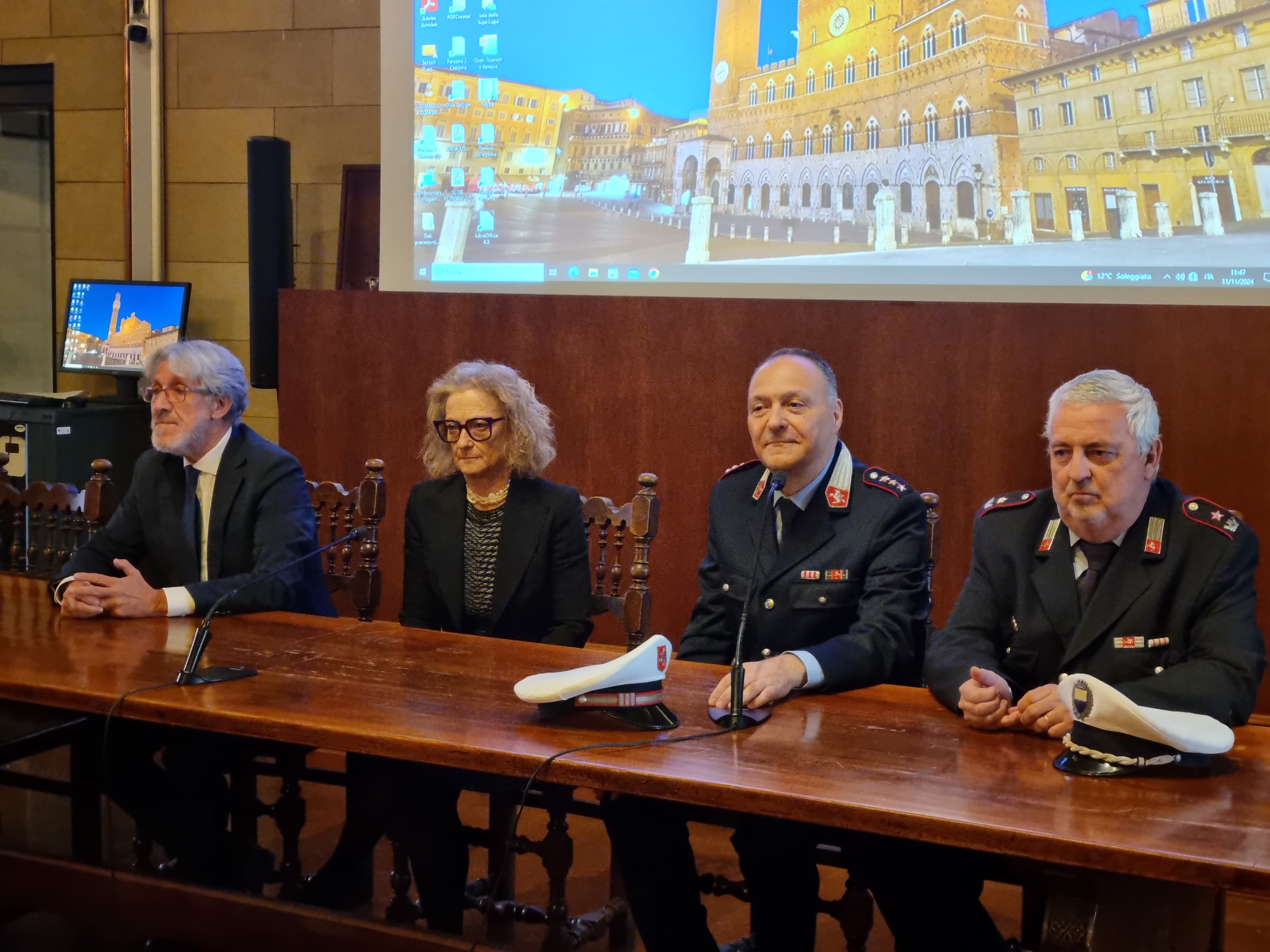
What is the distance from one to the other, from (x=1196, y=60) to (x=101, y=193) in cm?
451

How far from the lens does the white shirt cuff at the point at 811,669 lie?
1913 millimetres

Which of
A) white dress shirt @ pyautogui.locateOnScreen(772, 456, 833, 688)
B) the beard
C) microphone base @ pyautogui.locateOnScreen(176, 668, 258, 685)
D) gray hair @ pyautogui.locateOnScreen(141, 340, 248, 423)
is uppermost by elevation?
gray hair @ pyautogui.locateOnScreen(141, 340, 248, 423)

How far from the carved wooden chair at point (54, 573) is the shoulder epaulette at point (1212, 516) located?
2061 mm

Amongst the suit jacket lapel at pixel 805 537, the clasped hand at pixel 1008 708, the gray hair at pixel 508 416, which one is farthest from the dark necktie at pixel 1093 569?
the gray hair at pixel 508 416

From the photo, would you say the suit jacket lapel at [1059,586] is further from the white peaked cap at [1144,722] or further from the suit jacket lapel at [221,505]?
the suit jacket lapel at [221,505]

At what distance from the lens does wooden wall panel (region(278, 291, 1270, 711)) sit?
3.27 meters

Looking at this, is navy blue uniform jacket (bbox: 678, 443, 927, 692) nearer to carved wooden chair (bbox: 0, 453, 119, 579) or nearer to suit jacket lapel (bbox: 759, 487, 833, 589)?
suit jacket lapel (bbox: 759, 487, 833, 589)

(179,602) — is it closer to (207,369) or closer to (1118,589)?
(207,369)

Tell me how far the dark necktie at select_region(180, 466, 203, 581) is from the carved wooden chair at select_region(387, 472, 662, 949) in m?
0.85

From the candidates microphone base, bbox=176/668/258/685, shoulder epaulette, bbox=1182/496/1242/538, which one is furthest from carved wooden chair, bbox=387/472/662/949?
shoulder epaulette, bbox=1182/496/1242/538

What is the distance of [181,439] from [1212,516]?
2081mm

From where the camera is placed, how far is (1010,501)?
2098 mm

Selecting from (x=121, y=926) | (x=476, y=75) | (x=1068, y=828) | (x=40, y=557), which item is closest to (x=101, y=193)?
(x=476, y=75)

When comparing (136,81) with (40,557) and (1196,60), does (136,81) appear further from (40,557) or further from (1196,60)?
(1196,60)
